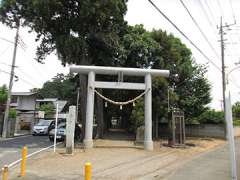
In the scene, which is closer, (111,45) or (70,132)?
(70,132)

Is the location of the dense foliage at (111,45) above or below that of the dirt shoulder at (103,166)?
above

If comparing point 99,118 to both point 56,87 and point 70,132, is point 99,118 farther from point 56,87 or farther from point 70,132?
point 56,87

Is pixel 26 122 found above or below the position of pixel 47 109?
below

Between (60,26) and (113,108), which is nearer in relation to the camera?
(60,26)

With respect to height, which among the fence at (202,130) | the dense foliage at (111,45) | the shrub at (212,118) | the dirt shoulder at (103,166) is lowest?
the dirt shoulder at (103,166)

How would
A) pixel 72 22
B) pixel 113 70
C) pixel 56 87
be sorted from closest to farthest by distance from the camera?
pixel 113 70, pixel 72 22, pixel 56 87

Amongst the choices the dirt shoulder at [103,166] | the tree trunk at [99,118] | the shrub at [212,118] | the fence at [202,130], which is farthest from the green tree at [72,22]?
the shrub at [212,118]

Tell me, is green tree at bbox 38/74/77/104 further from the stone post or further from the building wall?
the stone post

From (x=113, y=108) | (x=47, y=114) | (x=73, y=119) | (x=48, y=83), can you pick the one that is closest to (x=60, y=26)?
(x=73, y=119)

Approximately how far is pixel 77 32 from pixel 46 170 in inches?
474

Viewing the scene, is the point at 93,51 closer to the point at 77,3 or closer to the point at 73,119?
the point at 77,3

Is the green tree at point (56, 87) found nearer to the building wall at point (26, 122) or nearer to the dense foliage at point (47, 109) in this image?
the dense foliage at point (47, 109)

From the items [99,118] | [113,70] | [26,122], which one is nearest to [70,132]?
[113,70]

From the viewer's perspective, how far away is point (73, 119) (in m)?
13.8
